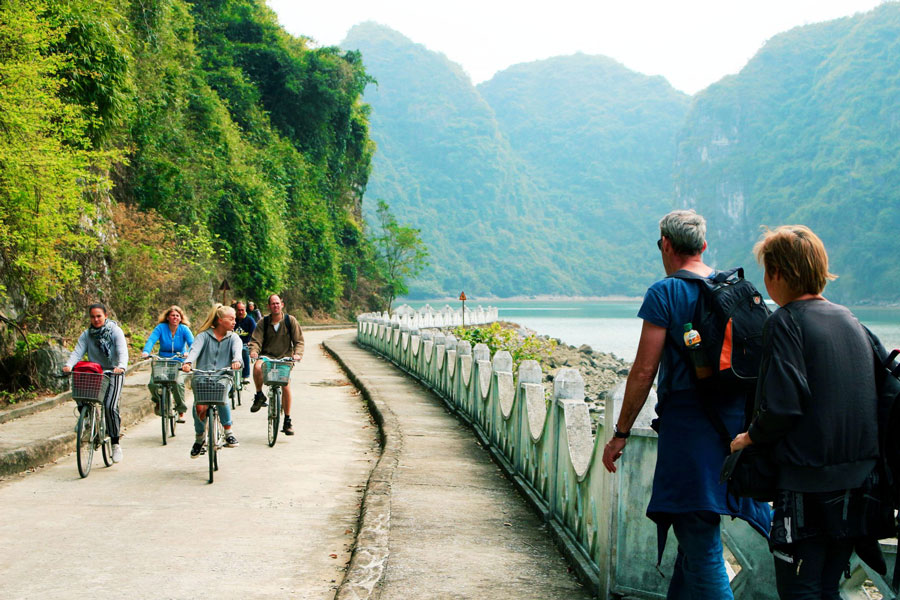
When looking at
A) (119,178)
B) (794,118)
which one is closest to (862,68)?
(794,118)

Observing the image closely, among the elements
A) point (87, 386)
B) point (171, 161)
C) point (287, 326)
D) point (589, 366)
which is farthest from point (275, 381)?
point (589, 366)

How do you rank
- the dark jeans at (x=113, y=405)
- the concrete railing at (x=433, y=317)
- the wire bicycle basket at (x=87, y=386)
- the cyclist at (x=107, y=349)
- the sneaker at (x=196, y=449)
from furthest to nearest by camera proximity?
the concrete railing at (x=433, y=317) < the sneaker at (x=196, y=449) < the dark jeans at (x=113, y=405) < the cyclist at (x=107, y=349) < the wire bicycle basket at (x=87, y=386)

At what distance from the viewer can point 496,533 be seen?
245 inches

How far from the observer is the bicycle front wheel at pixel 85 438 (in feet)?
27.7

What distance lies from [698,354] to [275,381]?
771 cm

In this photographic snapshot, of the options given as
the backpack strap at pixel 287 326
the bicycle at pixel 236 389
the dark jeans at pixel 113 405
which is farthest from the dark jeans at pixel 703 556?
the bicycle at pixel 236 389

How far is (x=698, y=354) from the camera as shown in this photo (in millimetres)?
3436

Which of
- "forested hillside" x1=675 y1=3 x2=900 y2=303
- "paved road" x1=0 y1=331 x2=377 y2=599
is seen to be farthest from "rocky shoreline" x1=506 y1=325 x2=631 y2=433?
"forested hillside" x1=675 y1=3 x2=900 y2=303

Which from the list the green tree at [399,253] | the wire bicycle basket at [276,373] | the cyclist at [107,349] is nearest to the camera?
the cyclist at [107,349]

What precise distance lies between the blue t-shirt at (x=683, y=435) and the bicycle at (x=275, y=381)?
748 cm

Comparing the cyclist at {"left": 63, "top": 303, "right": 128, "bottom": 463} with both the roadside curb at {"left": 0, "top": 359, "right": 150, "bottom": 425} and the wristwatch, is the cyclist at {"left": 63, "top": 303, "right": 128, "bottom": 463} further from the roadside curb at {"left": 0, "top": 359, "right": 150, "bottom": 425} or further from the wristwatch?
the wristwatch

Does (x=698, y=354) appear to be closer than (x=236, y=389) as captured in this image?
Yes

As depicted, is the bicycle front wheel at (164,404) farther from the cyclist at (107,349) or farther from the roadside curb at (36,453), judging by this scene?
the cyclist at (107,349)

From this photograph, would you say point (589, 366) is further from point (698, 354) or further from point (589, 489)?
point (698, 354)
